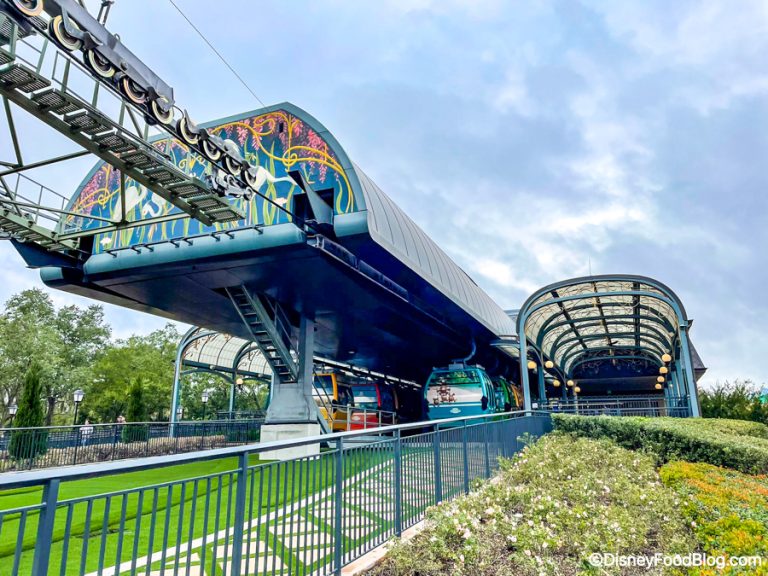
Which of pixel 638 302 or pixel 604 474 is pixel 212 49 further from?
pixel 638 302

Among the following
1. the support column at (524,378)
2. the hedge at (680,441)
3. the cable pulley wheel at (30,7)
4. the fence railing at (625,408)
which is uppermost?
the cable pulley wheel at (30,7)

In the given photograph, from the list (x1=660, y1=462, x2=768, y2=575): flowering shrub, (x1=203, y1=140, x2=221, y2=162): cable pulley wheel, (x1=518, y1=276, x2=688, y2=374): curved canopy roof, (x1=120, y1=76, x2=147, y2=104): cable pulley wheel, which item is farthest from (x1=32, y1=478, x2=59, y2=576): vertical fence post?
(x1=518, y1=276, x2=688, y2=374): curved canopy roof

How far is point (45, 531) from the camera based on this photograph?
7.88 feet

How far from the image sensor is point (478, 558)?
15.1 ft

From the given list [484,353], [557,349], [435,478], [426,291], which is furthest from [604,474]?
[557,349]

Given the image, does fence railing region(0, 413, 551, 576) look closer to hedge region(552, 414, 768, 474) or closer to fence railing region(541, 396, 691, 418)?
hedge region(552, 414, 768, 474)

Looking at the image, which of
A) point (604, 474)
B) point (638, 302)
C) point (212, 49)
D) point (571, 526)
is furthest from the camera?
point (638, 302)

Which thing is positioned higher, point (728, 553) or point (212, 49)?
point (212, 49)

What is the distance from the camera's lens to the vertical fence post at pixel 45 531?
92.1 inches

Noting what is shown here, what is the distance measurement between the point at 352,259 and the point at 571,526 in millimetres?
10325

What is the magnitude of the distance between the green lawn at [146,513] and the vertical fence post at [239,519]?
0.20 ft

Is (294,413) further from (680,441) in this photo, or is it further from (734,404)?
(734,404)

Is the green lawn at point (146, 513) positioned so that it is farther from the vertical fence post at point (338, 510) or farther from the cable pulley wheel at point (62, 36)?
the cable pulley wheel at point (62, 36)

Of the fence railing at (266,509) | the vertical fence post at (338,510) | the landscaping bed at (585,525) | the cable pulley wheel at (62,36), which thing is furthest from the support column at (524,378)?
the cable pulley wheel at (62,36)
